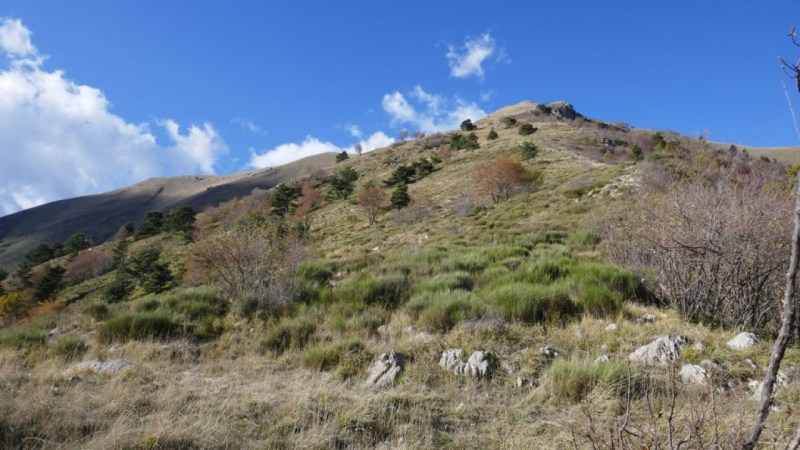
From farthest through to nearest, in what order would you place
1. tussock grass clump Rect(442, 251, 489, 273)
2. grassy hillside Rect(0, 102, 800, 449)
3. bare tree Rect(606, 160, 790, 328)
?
tussock grass clump Rect(442, 251, 489, 273)
bare tree Rect(606, 160, 790, 328)
grassy hillside Rect(0, 102, 800, 449)

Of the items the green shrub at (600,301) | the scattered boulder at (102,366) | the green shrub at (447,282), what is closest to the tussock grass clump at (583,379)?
the green shrub at (600,301)

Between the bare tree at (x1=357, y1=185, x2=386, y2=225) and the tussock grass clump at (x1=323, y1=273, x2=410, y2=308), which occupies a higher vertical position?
the bare tree at (x1=357, y1=185, x2=386, y2=225)

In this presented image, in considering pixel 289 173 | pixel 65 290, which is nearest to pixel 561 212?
pixel 65 290

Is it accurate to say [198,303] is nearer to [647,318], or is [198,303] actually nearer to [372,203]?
[647,318]

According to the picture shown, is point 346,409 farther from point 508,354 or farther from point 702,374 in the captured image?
point 702,374

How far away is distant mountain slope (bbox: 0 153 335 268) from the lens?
99.9 metres

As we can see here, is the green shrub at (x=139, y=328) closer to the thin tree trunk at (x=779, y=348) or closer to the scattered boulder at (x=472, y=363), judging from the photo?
the scattered boulder at (x=472, y=363)

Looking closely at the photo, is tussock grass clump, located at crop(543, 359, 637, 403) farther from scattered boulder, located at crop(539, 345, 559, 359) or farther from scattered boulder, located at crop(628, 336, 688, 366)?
scattered boulder, located at crop(539, 345, 559, 359)

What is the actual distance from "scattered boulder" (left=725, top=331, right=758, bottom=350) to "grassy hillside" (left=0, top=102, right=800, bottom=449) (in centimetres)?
9

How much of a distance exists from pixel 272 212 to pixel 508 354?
137 feet

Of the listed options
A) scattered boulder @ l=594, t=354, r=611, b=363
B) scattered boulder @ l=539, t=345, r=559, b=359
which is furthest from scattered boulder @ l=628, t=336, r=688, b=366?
scattered boulder @ l=539, t=345, r=559, b=359

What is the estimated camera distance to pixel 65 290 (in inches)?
1481

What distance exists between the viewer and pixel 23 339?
6461 millimetres

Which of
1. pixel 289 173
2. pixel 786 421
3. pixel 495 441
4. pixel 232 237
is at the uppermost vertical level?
pixel 289 173
